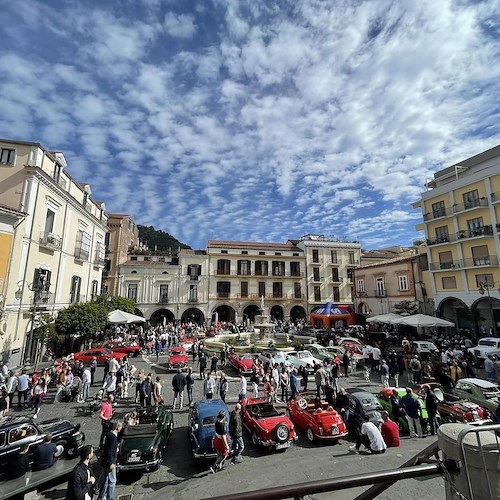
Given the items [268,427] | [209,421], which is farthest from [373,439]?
[209,421]

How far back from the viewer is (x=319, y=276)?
47.6 metres

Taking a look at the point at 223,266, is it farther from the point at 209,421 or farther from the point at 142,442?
the point at 142,442

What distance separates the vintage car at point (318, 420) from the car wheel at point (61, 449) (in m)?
7.40

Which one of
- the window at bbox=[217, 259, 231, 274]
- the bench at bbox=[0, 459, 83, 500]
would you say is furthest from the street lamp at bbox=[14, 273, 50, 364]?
the window at bbox=[217, 259, 231, 274]

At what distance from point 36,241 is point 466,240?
35341 millimetres

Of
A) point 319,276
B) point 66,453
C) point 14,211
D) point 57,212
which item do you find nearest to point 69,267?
point 57,212

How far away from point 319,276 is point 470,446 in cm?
4648

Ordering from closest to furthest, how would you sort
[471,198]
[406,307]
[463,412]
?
[463,412]
[471,198]
[406,307]

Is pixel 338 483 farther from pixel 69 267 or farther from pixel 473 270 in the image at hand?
pixel 473 270

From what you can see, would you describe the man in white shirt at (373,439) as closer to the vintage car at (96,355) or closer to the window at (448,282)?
the vintage car at (96,355)

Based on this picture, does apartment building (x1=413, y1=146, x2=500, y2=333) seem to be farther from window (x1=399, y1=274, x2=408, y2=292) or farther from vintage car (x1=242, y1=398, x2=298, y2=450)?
vintage car (x1=242, y1=398, x2=298, y2=450)

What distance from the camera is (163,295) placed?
41.4 m

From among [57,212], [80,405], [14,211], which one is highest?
[57,212]

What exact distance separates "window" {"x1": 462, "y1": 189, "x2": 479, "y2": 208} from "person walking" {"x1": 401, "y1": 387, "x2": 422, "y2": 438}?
977 inches
